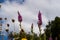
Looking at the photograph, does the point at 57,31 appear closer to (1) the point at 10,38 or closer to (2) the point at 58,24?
(2) the point at 58,24

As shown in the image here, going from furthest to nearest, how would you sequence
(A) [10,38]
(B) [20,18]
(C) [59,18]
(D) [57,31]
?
1. (C) [59,18]
2. (D) [57,31]
3. (A) [10,38]
4. (B) [20,18]

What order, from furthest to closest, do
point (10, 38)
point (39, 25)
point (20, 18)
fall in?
point (10, 38), point (20, 18), point (39, 25)

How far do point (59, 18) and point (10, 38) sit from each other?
4708 centimetres

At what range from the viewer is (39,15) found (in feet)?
21.8

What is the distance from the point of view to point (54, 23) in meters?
52.3

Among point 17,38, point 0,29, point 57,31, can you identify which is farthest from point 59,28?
point 17,38

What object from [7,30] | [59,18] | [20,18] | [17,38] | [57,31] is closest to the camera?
[20,18]

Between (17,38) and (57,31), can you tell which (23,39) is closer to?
(17,38)

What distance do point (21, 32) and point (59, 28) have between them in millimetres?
44509

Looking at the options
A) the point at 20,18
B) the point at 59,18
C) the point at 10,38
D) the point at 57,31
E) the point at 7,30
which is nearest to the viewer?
the point at 20,18

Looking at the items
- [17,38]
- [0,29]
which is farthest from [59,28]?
[17,38]

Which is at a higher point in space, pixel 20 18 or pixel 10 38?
pixel 20 18

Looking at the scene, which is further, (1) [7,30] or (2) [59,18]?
(2) [59,18]

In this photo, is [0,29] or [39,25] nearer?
[39,25]
